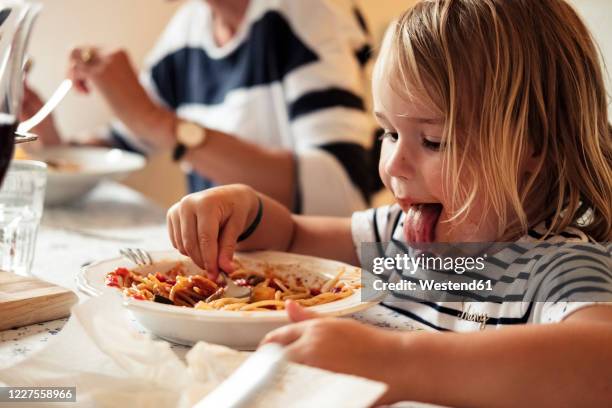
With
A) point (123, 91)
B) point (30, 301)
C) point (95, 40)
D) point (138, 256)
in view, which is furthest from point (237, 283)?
point (95, 40)

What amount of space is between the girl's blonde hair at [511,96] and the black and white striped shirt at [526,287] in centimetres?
4

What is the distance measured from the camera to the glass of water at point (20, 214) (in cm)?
107

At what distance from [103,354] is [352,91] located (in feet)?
4.36

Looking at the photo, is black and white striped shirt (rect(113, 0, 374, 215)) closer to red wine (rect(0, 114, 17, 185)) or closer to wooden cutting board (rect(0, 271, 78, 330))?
wooden cutting board (rect(0, 271, 78, 330))

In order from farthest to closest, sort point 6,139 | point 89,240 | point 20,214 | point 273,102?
point 273,102 → point 89,240 → point 20,214 → point 6,139

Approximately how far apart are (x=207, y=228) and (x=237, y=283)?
0.29ft

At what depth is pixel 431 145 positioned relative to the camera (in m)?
0.90

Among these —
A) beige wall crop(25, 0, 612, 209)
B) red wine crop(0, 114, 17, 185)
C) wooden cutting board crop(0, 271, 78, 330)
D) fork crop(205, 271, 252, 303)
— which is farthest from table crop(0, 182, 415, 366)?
beige wall crop(25, 0, 612, 209)

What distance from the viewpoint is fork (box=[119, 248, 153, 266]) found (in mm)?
972

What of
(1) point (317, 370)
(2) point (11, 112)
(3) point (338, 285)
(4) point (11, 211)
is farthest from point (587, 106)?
(4) point (11, 211)

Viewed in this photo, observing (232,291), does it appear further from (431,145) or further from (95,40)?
(95,40)

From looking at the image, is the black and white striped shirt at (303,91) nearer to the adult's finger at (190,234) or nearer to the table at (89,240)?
the table at (89,240)

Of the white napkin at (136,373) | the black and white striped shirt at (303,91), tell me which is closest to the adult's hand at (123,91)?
the black and white striped shirt at (303,91)

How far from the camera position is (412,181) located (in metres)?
0.92
